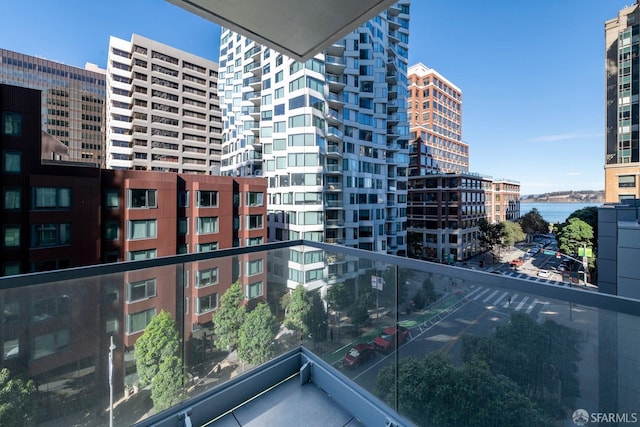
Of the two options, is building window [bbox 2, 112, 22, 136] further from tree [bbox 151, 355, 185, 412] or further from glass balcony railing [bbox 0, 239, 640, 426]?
tree [bbox 151, 355, 185, 412]

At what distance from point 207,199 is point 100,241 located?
19.7ft

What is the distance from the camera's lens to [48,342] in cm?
150

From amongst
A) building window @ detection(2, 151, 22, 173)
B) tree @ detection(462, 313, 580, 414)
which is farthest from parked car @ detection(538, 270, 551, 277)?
building window @ detection(2, 151, 22, 173)

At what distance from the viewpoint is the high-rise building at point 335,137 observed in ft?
59.3

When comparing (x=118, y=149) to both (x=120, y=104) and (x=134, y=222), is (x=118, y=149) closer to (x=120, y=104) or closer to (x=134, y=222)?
(x=120, y=104)

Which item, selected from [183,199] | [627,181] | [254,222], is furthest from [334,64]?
[627,181]

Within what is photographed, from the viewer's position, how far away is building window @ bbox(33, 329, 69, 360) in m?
1.44

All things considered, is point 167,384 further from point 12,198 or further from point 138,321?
point 12,198

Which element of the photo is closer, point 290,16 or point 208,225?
point 290,16

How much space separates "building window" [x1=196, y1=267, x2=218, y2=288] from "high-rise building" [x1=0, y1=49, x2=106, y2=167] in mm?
58411

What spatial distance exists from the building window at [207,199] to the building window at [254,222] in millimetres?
2541

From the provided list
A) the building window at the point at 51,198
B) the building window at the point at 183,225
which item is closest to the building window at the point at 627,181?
the building window at the point at 183,225

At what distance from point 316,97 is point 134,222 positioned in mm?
13742

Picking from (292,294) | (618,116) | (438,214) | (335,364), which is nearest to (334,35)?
(292,294)
